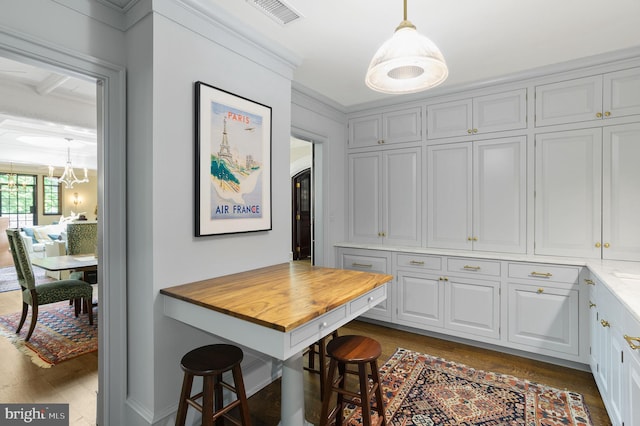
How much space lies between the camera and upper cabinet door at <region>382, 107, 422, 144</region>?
3.57 metres

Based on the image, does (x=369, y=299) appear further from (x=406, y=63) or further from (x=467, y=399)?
(x=406, y=63)

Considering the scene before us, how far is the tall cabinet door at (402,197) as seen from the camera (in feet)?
11.7

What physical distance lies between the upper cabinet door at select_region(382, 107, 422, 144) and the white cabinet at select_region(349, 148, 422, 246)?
139mm

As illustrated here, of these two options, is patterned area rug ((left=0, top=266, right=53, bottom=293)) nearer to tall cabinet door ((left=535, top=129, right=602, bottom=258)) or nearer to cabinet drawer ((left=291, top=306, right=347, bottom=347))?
cabinet drawer ((left=291, top=306, right=347, bottom=347))

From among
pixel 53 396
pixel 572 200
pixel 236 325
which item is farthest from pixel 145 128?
pixel 572 200

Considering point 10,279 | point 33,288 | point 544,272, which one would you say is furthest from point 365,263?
point 10,279

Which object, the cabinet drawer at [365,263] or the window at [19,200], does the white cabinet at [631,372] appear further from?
the window at [19,200]

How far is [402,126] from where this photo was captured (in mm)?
3664

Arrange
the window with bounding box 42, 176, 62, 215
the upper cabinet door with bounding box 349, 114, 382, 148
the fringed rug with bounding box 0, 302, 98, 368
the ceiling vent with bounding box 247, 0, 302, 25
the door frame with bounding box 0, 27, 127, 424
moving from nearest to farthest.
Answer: the door frame with bounding box 0, 27, 127, 424 < the ceiling vent with bounding box 247, 0, 302, 25 < the fringed rug with bounding box 0, 302, 98, 368 < the upper cabinet door with bounding box 349, 114, 382, 148 < the window with bounding box 42, 176, 62, 215

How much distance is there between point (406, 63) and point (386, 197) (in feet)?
7.81

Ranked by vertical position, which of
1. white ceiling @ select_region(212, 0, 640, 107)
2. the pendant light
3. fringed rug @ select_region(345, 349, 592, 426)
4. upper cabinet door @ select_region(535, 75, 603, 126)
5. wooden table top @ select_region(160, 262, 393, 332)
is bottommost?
fringed rug @ select_region(345, 349, 592, 426)

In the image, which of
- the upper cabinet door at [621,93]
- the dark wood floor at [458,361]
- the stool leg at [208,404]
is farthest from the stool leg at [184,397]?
the upper cabinet door at [621,93]

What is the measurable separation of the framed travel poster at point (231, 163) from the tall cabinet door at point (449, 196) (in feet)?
6.27

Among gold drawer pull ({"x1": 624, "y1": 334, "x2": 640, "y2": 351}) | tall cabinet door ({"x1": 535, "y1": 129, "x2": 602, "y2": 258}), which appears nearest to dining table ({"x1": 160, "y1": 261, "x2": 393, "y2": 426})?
gold drawer pull ({"x1": 624, "y1": 334, "x2": 640, "y2": 351})
